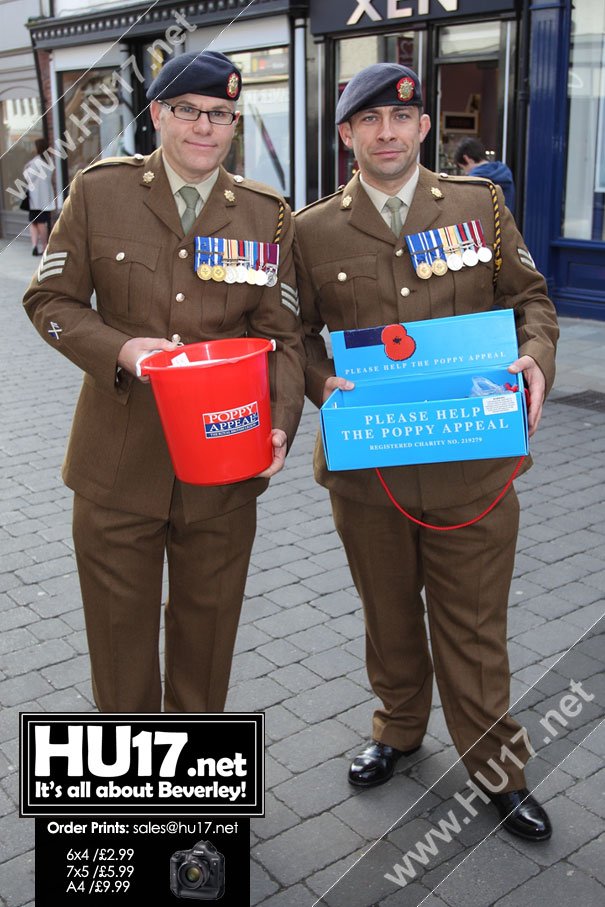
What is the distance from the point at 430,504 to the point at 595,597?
6.28 feet

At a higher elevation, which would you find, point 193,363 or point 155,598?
point 193,363

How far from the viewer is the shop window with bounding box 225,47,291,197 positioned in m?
13.9

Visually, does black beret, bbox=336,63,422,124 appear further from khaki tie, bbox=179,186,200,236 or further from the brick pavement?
the brick pavement

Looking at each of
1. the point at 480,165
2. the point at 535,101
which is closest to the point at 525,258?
the point at 480,165

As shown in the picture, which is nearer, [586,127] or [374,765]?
[374,765]

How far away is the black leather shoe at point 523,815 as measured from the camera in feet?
9.61

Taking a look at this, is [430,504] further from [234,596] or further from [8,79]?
[8,79]

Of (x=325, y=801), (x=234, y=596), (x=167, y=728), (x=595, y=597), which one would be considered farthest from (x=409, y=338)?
(x=595, y=597)

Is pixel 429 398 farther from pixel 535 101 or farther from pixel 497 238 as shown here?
pixel 535 101

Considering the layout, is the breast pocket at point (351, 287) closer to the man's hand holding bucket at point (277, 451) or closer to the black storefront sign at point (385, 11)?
the man's hand holding bucket at point (277, 451)

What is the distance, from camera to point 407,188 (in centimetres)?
286

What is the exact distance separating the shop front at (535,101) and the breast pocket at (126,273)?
28.6 ft

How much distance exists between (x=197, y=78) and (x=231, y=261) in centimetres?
45

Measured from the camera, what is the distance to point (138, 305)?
2.65 meters
